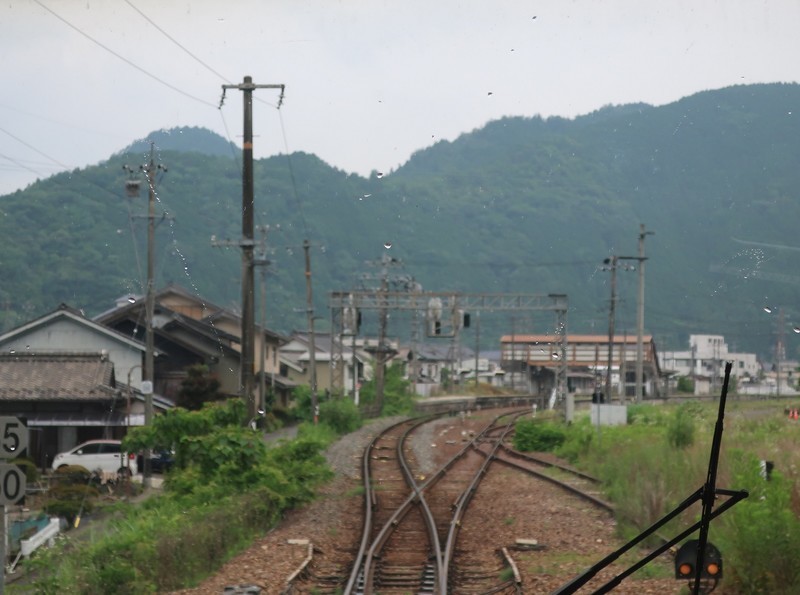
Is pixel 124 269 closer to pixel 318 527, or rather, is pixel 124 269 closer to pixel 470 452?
pixel 470 452

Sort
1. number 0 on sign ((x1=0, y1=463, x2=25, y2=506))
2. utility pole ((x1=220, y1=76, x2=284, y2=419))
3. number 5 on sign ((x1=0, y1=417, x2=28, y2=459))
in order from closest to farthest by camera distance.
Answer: number 0 on sign ((x1=0, y1=463, x2=25, y2=506)) < number 5 on sign ((x1=0, y1=417, x2=28, y2=459)) < utility pole ((x1=220, y1=76, x2=284, y2=419))

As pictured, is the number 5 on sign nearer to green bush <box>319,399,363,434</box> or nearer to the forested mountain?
the forested mountain

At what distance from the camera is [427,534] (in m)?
12.5

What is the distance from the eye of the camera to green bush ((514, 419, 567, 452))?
83.7 feet

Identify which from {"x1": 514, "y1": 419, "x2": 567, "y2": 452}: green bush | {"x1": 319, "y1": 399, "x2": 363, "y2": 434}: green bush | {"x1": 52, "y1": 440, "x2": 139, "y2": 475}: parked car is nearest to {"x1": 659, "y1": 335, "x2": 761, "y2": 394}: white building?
{"x1": 514, "y1": 419, "x2": 567, "y2": 452}: green bush

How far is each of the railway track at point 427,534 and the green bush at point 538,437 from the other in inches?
67.9

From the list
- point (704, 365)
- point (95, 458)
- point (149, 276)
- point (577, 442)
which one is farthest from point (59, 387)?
point (704, 365)

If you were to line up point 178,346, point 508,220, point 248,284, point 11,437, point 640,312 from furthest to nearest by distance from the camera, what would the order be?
point 508,220, point 178,346, point 640,312, point 248,284, point 11,437

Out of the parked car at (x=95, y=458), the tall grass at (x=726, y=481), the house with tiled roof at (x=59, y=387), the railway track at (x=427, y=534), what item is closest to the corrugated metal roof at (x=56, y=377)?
the house with tiled roof at (x=59, y=387)

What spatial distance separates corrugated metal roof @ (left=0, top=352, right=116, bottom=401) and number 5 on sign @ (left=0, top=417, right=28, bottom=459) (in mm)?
21944

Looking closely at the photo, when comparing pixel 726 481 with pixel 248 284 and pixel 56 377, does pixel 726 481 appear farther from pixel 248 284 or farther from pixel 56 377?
pixel 56 377

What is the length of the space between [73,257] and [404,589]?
15.6 metres

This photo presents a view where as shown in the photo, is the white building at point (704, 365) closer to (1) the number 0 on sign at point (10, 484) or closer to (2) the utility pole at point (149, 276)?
(2) the utility pole at point (149, 276)

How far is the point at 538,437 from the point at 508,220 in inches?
692
